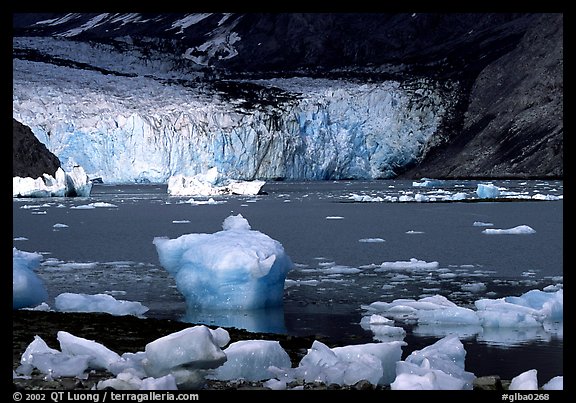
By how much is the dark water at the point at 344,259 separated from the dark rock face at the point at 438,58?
36.1 m

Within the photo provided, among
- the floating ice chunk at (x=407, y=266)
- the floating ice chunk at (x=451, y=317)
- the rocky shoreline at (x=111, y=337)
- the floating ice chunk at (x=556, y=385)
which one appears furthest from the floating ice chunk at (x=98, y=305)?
the floating ice chunk at (x=407, y=266)

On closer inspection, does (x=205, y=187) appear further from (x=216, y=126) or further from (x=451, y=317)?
(x=451, y=317)

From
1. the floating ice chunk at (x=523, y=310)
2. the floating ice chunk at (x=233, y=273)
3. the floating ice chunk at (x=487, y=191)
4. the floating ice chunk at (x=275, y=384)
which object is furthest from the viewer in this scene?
the floating ice chunk at (x=487, y=191)

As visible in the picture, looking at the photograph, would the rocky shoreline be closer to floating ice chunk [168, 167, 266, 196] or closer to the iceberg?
the iceberg

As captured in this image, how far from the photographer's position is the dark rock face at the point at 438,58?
6869 centimetres

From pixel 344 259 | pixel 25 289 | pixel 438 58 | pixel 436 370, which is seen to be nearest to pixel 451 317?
pixel 436 370

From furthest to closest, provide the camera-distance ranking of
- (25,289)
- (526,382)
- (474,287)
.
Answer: (474,287) → (25,289) → (526,382)

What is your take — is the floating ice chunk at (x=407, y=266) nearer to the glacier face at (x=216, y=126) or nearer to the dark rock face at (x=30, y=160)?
the dark rock face at (x=30, y=160)

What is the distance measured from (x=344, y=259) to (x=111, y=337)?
816 centimetres

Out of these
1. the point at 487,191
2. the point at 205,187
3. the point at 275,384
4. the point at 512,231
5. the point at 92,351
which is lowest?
the point at 275,384

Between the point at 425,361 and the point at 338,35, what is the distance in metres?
112

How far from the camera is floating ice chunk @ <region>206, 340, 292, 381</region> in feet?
19.4

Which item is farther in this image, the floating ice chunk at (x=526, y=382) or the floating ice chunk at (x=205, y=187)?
the floating ice chunk at (x=205, y=187)

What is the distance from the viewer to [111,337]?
7402 mm
